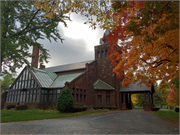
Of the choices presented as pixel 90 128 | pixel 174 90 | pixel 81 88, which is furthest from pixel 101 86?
pixel 90 128

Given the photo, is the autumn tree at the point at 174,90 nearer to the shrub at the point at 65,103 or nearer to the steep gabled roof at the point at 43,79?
the shrub at the point at 65,103

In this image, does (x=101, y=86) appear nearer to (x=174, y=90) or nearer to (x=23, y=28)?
(x=174, y=90)

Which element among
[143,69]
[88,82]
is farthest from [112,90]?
[143,69]

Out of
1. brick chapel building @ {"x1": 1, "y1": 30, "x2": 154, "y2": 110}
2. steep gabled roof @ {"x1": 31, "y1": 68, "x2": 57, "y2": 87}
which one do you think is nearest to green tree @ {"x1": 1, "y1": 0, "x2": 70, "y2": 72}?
brick chapel building @ {"x1": 1, "y1": 30, "x2": 154, "y2": 110}

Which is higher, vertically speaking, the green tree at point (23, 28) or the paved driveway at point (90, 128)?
the green tree at point (23, 28)

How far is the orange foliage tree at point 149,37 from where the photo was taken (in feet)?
18.5

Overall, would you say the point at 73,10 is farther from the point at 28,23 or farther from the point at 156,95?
the point at 156,95

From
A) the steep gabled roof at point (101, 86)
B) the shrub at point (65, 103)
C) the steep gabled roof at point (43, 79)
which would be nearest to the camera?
the shrub at point (65, 103)

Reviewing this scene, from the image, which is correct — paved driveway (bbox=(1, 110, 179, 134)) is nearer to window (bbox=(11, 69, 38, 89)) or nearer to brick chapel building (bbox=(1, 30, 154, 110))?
brick chapel building (bbox=(1, 30, 154, 110))

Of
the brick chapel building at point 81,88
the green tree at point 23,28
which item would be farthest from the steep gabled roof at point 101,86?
the green tree at point 23,28

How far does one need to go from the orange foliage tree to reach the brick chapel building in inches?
399

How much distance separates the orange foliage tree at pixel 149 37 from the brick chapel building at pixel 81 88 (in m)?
10.1

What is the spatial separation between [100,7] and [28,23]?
3756 millimetres

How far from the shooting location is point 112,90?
27.7 m
